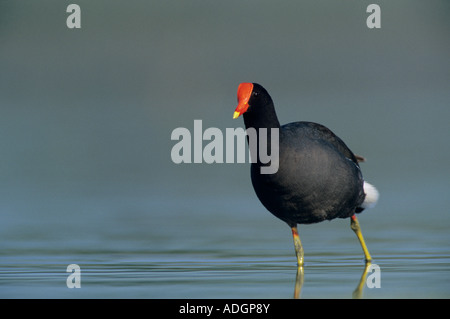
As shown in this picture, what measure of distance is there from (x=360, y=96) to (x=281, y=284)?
1501cm

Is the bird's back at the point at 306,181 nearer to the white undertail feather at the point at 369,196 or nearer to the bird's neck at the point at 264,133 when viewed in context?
the bird's neck at the point at 264,133

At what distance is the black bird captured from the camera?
723 centimetres

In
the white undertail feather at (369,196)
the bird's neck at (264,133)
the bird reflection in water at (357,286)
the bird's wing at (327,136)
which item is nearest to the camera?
the bird reflection in water at (357,286)

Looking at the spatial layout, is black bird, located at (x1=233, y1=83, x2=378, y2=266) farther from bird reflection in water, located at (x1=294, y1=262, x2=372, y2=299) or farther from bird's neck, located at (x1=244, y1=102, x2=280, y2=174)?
bird reflection in water, located at (x1=294, y1=262, x2=372, y2=299)

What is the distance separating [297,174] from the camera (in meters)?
7.27

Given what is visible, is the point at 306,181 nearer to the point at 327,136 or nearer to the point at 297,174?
the point at 297,174

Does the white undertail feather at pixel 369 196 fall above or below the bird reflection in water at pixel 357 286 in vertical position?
above

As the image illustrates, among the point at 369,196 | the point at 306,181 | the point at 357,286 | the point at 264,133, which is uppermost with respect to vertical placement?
the point at 264,133

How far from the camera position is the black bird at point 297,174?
7.23 meters

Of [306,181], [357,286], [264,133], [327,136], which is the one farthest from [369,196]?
[357,286]

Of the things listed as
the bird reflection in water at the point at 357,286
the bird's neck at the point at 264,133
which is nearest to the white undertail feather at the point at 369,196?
the bird reflection in water at the point at 357,286

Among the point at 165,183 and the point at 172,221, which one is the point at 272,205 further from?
the point at 165,183

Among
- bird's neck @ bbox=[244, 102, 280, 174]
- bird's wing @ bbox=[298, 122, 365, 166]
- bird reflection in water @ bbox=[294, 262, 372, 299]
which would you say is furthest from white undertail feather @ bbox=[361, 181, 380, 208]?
bird's neck @ bbox=[244, 102, 280, 174]
